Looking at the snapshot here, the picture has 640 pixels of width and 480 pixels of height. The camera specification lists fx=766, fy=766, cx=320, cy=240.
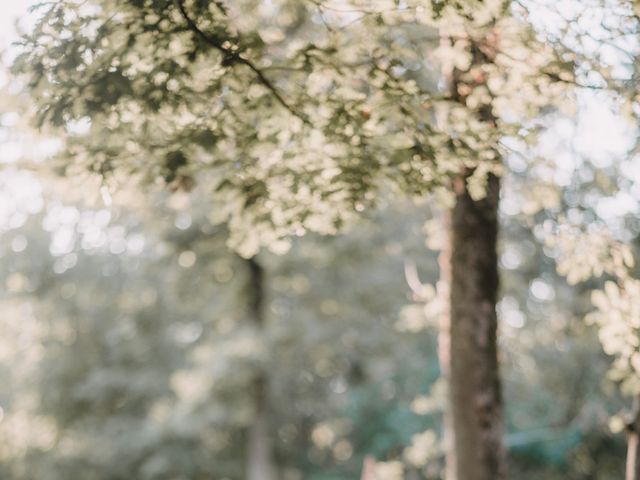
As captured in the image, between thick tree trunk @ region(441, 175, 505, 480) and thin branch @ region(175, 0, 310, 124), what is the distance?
5.71ft

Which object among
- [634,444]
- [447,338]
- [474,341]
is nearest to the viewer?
[634,444]

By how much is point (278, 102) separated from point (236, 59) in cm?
40

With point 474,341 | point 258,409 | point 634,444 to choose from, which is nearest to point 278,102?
point 474,341

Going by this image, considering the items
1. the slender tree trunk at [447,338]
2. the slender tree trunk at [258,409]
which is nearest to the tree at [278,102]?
the slender tree trunk at [447,338]

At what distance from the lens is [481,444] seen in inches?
201

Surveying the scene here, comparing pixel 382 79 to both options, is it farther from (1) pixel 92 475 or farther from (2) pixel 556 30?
(1) pixel 92 475

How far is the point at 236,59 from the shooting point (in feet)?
12.2

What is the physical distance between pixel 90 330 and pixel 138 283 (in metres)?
2.25

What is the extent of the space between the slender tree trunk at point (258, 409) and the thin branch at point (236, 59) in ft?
40.5

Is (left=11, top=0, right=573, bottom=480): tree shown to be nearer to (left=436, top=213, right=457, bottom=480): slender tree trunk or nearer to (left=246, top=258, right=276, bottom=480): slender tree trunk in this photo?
(left=436, top=213, right=457, bottom=480): slender tree trunk

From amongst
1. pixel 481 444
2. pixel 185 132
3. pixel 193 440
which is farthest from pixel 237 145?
pixel 193 440

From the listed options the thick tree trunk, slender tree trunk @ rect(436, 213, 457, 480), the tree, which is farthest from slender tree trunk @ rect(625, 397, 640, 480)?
the tree

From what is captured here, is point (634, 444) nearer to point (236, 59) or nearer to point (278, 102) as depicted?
point (278, 102)

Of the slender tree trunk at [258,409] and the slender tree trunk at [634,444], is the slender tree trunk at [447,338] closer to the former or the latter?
the slender tree trunk at [634,444]
